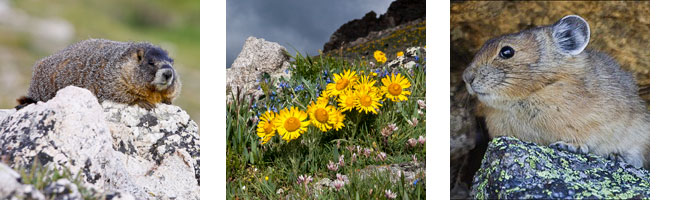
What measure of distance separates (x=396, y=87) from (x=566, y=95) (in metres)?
0.80

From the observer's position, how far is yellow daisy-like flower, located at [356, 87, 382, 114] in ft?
10.1

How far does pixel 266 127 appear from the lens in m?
3.18

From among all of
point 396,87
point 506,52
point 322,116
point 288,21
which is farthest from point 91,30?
point 506,52

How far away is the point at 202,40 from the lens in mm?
3346

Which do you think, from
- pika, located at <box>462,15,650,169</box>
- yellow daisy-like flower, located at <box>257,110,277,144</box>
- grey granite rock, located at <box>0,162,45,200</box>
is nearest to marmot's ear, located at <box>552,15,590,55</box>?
pika, located at <box>462,15,650,169</box>

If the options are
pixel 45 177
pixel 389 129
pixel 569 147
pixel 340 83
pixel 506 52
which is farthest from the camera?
pixel 340 83

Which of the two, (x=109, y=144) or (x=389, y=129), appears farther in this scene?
(x=389, y=129)

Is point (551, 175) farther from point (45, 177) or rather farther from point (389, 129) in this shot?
point (45, 177)

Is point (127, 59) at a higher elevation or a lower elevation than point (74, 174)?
higher

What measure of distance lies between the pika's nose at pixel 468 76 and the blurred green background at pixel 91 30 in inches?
55.0

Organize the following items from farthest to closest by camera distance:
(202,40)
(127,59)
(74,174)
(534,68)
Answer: (202,40), (127,59), (534,68), (74,174)

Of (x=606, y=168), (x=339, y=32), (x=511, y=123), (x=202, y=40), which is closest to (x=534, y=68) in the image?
(x=511, y=123)
